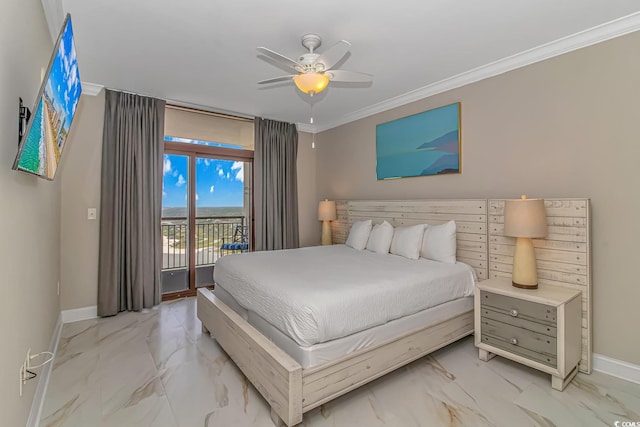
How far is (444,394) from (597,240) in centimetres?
167

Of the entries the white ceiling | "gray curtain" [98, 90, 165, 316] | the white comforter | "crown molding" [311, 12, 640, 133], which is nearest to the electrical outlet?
the white comforter

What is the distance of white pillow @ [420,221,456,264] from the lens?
299cm

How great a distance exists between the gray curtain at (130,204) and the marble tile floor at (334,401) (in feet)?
3.00

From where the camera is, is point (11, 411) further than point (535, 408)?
No

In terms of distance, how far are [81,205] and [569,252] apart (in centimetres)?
474

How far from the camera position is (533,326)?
2.26 metres

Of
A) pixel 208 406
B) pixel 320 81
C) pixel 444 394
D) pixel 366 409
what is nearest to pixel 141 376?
pixel 208 406

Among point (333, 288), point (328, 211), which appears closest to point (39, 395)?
point (333, 288)

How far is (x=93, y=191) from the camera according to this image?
3539 mm

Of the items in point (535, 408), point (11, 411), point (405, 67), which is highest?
point (405, 67)

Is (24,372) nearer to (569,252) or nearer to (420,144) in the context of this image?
(569,252)

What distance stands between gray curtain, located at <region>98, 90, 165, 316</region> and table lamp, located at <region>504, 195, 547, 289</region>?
3784mm

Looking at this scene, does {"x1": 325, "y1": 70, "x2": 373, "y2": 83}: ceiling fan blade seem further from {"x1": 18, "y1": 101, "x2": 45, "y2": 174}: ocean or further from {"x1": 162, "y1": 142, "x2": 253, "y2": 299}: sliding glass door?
{"x1": 162, "y1": 142, "x2": 253, "y2": 299}: sliding glass door

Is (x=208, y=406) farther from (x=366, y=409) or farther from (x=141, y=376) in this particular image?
(x=366, y=409)
